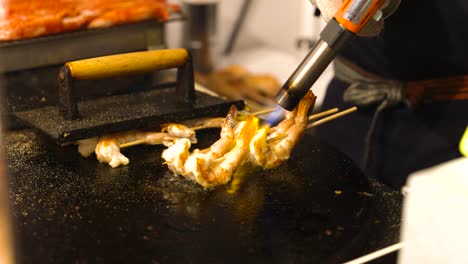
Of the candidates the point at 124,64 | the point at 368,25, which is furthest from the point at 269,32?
the point at 124,64

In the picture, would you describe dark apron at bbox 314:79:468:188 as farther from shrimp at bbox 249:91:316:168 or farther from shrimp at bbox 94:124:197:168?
shrimp at bbox 94:124:197:168

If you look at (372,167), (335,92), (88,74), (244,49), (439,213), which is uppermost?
(439,213)

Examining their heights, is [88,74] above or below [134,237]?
above

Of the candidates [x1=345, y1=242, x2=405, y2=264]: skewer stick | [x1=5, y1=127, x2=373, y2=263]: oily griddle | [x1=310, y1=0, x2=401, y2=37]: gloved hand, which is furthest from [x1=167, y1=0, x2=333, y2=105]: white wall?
[x1=345, y1=242, x2=405, y2=264]: skewer stick

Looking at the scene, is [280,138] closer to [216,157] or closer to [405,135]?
[216,157]

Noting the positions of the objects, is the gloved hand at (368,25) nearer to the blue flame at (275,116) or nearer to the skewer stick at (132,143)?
the blue flame at (275,116)

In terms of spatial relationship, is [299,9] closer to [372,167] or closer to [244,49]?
[244,49]

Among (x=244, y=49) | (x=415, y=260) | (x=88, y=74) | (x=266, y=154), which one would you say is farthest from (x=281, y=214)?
(x=244, y=49)
